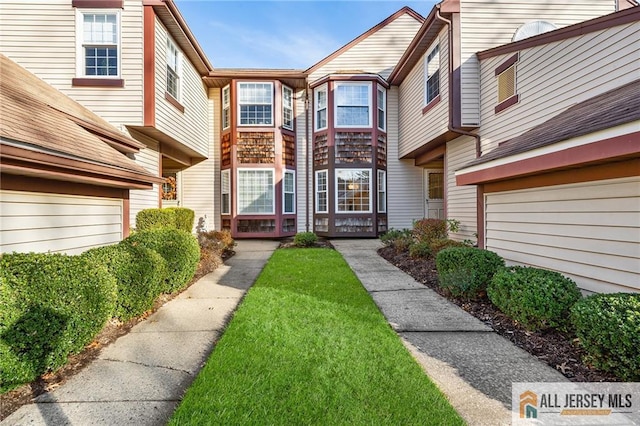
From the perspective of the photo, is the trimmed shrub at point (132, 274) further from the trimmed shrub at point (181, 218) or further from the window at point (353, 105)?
the window at point (353, 105)

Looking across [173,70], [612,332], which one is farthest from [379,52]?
[612,332]

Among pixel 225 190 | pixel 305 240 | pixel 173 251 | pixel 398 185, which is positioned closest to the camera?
pixel 173 251

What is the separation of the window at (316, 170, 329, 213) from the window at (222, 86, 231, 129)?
4.40 meters

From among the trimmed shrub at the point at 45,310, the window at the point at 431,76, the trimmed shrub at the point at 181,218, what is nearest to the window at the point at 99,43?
the trimmed shrub at the point at 181,218

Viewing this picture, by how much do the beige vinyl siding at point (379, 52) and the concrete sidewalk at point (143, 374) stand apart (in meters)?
11.4

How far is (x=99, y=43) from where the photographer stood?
288 inches

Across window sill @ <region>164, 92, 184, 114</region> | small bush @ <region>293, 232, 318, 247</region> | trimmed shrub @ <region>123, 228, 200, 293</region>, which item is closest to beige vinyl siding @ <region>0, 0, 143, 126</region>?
window sill @ <region>164, 92, 184, 114</region>

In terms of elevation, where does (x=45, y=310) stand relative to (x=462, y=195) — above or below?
below

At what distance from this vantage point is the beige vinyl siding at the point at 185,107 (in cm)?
779

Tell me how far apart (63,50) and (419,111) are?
10403 mm

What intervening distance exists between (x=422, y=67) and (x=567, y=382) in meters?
9.83

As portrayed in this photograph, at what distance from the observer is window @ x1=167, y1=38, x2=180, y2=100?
850cm

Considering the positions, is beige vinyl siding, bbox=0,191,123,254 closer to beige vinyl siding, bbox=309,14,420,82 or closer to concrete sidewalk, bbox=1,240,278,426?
concrete sidewalk, bbox=1,240,278,426

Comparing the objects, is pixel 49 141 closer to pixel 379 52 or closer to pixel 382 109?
pixel 382 109
